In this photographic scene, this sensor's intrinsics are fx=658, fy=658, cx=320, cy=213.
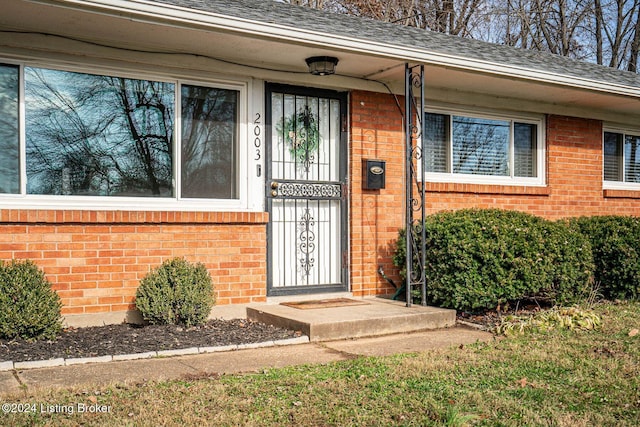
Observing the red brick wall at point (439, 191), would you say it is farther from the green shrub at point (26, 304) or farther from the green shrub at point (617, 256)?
the green shrub at point (26, 304)

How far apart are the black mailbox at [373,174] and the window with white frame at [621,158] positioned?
4.59 metres

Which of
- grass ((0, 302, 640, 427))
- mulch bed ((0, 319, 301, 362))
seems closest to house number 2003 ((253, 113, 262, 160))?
mulch bed ((0, 319, 301, 362))

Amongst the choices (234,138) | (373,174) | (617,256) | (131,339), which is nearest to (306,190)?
(373,174)

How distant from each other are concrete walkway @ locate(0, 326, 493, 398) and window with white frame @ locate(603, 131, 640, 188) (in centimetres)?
548

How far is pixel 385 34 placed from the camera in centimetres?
805

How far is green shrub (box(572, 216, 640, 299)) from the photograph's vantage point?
27.5 ft

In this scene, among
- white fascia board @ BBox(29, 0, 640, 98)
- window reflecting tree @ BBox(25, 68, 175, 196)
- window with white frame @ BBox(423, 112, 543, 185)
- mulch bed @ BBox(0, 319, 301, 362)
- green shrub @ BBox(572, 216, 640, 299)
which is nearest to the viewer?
mulch bed @ BBox(0, 319, 301, 362)

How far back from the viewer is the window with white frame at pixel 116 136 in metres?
6.18

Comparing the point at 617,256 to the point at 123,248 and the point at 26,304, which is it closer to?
the point at 123,248

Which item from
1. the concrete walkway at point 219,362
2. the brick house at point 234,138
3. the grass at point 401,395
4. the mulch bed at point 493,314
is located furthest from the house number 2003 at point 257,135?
the grass at point 401,395

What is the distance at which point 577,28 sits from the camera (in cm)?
2305

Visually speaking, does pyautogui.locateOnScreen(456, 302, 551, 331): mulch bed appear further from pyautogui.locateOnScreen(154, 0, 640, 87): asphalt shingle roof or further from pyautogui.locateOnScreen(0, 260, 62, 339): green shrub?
pyautogui.locateOnScreen(0, 260, 62, 339): green shrub

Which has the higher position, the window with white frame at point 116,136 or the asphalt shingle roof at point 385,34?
the asphalt shingle roof at point 385,34

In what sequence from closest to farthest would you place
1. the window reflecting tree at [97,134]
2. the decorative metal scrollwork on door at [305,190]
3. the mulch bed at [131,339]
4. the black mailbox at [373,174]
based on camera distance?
the mulch bed at [131,339], the window reflecting tree at [97,134], the decorative metal scrollwork on door at [305,190], the black mailbox at [373,174]
